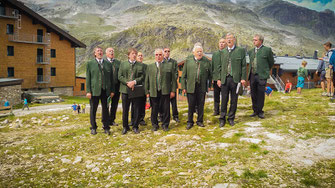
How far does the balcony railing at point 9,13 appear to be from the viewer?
32.9 meters

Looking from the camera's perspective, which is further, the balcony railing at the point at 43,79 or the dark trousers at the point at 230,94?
Answer: the balcony railing at the point at 43,79

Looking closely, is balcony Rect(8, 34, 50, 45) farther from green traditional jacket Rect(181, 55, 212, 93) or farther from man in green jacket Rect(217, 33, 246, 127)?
man in green jacket Rect(217, 33, 246, 127)

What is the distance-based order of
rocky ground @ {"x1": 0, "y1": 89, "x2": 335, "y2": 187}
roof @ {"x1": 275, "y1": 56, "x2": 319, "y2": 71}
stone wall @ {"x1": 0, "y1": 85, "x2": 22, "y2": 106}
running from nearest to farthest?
rocky ground @ {"x1": 0, "y1": 89, "x2": 335, "y2": 187}
stone wall @ {"x1": 0, "y1": 85, "x2": 22, "y2": 106}
roof @ {"x1": 275, "y1": 56, "x2": 319, "y2": 71}

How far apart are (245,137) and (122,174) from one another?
3465 millimetres

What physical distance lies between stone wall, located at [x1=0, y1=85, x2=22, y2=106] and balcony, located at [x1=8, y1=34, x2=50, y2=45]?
1125 cm

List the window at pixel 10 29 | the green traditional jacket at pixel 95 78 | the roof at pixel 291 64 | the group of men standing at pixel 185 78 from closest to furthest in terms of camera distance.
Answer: the group of men standing at pixel 185 78, the green traditional jacket at pixel 95 78, the window at pixel 10 29, the roof at pixel 291 64

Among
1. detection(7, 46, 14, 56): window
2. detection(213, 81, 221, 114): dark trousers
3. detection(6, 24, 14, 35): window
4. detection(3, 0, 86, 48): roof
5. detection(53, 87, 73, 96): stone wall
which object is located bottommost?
detection(53, 87, 73, 96): stone wall

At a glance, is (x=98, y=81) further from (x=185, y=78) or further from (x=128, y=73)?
(x=185, y=78)

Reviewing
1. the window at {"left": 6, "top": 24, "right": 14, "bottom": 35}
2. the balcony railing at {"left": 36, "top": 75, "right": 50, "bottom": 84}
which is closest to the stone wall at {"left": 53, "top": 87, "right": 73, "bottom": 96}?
the balcony railing at {"left": 36, "top": 75, "right": 50, "bottom": 84}

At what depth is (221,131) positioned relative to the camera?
709 centimetres

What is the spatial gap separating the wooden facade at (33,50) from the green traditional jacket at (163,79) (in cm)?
3505

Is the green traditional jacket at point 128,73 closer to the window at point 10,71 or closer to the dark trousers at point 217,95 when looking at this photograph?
the dark trousers at point 217,95

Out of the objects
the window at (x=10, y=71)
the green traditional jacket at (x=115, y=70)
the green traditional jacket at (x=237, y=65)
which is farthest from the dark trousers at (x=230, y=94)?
the window at (x=10, y=71)

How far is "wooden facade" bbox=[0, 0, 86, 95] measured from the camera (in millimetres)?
Result: 33750
